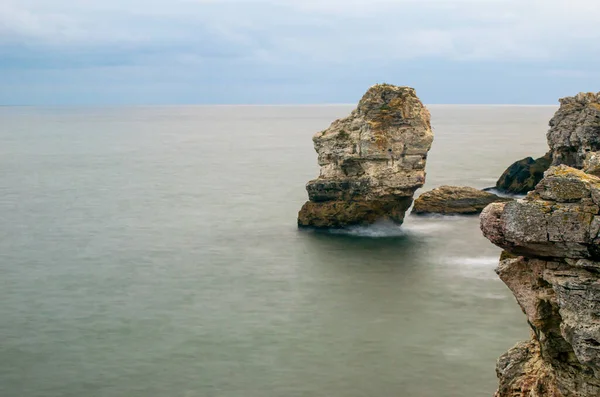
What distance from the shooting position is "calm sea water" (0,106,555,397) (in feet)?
99.1

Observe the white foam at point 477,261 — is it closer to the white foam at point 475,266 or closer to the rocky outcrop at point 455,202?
the white foam at point 475,266

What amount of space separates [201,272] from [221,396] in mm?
20107

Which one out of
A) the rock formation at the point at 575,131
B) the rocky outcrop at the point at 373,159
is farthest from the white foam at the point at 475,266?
the rock formation at the point at 575,131

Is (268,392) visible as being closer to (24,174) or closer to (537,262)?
(537,262)

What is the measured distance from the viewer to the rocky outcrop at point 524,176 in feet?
229

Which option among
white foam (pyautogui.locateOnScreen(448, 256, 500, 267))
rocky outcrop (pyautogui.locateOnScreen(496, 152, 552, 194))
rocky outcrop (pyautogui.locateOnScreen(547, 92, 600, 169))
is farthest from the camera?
rocky outcrop (pyautogui.locateOnScreen(496, 152, 552, 194))

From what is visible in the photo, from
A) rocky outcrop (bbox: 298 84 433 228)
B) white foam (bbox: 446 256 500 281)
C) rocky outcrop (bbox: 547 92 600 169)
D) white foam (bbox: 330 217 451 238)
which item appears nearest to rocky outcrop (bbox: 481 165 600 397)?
white foam (bbox: 446 256 500 281)

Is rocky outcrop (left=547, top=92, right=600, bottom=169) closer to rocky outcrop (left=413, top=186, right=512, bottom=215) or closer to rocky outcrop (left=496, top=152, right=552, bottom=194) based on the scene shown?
rocky outcrop (left=496, top=152, right=552, bottom=194)

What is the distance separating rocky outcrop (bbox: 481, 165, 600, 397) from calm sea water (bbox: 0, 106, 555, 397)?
10.9 metres

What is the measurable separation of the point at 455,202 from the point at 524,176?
11497 millimetres

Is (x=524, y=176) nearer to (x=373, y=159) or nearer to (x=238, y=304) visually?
(x=373, y=159)

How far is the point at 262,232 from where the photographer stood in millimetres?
60062

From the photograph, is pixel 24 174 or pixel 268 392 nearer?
pixel 268 392

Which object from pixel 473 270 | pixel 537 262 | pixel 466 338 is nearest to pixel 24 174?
pixel 473 270
